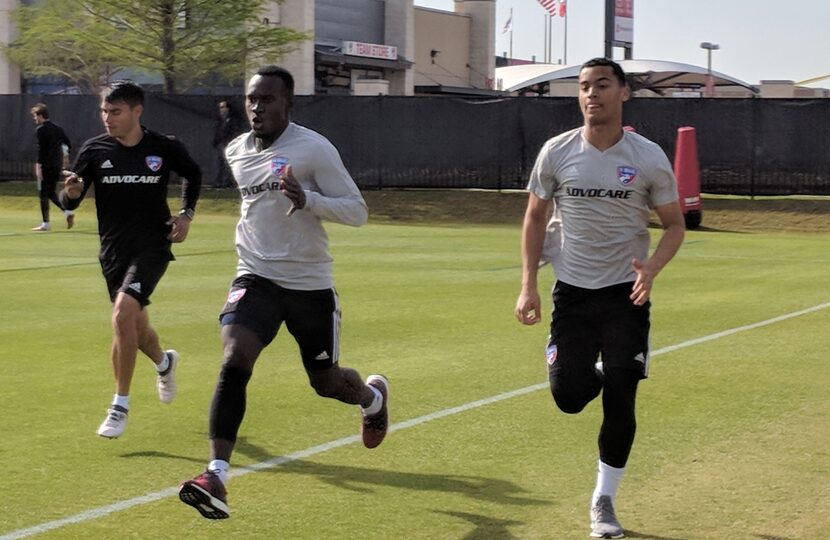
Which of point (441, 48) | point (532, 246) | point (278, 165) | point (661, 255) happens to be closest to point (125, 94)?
point (278, 165)

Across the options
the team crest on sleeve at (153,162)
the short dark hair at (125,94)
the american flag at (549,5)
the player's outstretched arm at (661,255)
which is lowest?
the player's outstretched arm at (661,255)

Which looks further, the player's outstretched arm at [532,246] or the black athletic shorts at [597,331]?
the player's outstretched arm at [532,246]

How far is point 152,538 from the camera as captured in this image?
6141mm

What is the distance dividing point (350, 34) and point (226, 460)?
63883mm

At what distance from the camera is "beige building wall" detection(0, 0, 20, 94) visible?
190 ft

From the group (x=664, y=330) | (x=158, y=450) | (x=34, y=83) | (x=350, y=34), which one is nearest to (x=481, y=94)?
(x=350, y=34)

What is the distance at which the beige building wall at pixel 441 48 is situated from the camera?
3044 inches

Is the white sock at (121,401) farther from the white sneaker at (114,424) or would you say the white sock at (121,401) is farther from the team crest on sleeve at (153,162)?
the team crest on sleeve at (153,162)

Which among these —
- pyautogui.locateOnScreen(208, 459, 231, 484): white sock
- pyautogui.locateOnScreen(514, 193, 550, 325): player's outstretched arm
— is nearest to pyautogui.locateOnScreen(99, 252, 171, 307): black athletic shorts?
pyautogui.locateOnScreen(208, 459, 231, 484): white sock

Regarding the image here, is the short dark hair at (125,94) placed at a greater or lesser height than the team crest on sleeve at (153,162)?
greater

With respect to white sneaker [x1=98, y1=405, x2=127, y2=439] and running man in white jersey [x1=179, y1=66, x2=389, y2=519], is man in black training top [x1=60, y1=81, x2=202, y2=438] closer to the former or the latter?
white sneaker [x1=98, y1=405, x2=127, y2=439]

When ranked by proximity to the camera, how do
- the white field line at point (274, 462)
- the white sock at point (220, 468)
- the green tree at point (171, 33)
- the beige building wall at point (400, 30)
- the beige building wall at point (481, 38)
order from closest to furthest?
the white sock at point (220, 468) → the white field line at point (274, 462) → the green tree at point (171, 33) → the beige building wall at point (400, 30) → the beige building wall at point (481, 38)

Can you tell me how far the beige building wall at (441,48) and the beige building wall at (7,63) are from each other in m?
23.4

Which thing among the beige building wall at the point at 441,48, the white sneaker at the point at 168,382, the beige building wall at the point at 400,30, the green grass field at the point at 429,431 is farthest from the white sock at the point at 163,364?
the beige building wall at the point at 441,48
